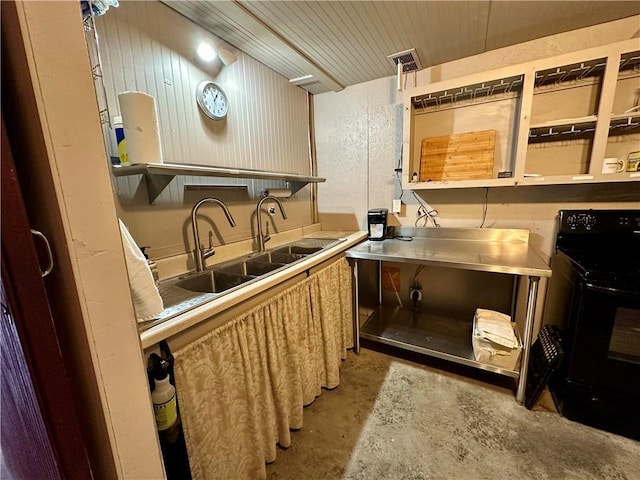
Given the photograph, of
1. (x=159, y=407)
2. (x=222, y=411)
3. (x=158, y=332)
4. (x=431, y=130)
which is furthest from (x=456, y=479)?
(x=431, y=130)

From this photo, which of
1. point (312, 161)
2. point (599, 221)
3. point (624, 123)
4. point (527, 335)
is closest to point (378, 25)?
point (312, 161)

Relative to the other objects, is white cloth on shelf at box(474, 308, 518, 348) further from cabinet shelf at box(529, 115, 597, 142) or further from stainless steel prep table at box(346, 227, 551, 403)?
cabinet shelf at box(529, 115, 597, 142)

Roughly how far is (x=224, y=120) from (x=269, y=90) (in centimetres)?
57

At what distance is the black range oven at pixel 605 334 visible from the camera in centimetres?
125

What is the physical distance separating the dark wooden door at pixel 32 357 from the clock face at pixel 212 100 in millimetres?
1309

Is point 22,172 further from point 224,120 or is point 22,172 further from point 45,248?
point 224,120

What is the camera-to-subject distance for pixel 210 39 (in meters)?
1.56

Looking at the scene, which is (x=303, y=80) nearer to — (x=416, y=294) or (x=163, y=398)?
(x=416, y=294)

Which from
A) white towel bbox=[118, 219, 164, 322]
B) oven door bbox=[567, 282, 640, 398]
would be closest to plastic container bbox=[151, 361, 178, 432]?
white towel bbox=[118, 219, 164, 322]

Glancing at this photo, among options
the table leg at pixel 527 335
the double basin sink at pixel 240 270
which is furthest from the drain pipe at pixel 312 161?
the table leg at pixel 527 335

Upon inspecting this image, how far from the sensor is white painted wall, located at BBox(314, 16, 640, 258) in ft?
5.55

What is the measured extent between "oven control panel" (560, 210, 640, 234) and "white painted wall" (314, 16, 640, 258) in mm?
126

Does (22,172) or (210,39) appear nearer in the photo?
(22,172)

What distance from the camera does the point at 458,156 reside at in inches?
79.0
